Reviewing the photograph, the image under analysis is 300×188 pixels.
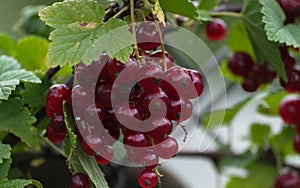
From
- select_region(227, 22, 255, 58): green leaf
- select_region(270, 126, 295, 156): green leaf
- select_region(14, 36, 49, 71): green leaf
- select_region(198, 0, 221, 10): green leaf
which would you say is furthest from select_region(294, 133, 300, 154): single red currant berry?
select_region(14, 36, 49, 71): green leaf

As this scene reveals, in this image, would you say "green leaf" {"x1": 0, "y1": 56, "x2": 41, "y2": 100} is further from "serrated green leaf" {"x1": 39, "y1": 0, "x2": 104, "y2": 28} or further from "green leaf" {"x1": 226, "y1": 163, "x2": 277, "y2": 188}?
"green leaf" {"x1": 226, "y1": 163, "x2": 277, "y2": 188}

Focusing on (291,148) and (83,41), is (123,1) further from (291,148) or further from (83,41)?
(291,148)

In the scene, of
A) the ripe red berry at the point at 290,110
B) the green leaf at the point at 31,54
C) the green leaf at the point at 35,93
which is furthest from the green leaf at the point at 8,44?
the ripe red berry at the point at 290,110

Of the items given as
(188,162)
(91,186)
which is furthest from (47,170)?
(188,162)

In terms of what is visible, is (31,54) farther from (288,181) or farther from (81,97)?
(288,181)

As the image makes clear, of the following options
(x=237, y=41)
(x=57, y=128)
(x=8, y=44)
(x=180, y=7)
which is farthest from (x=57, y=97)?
(x=237, y=41)
